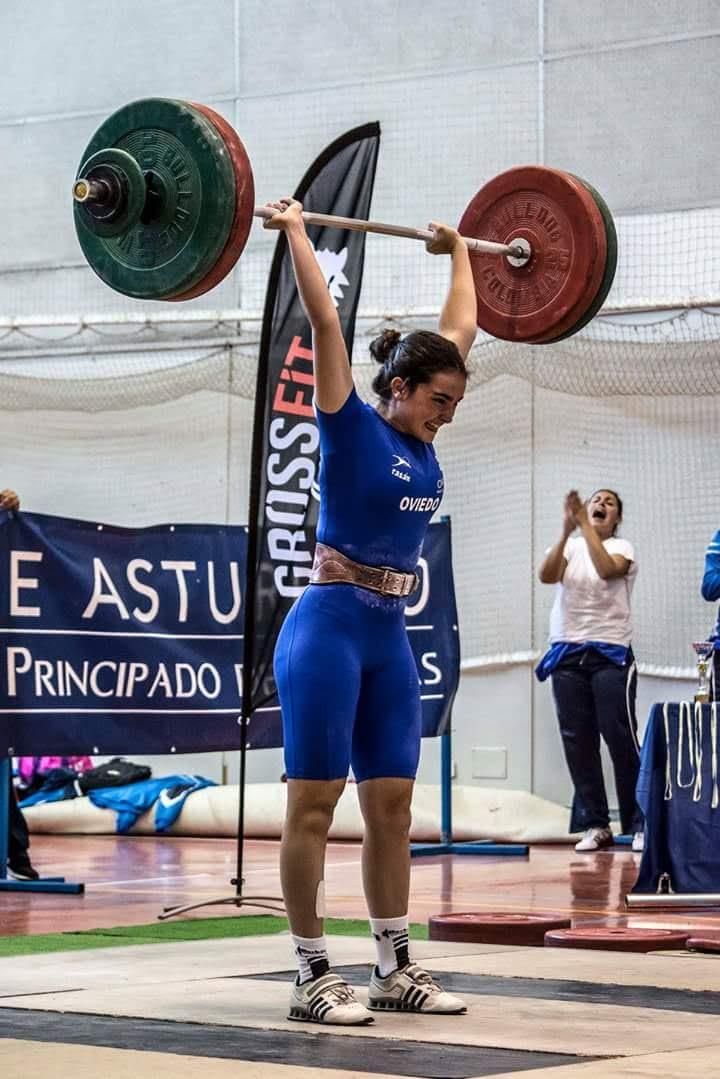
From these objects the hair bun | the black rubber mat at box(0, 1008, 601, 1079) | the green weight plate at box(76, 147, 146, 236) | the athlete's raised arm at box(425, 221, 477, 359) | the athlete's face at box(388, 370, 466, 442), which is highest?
the green weight plate at box(76, 147, 146, 236)

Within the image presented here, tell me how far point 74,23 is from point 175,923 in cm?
682

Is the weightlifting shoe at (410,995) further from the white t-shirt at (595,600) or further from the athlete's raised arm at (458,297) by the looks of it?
the white t-shirt at (595,600)

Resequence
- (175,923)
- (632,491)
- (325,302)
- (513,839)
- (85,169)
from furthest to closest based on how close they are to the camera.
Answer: (632,491), (513,839), (175,923), (85,169), (325,302)

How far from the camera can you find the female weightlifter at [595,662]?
26.8 feet

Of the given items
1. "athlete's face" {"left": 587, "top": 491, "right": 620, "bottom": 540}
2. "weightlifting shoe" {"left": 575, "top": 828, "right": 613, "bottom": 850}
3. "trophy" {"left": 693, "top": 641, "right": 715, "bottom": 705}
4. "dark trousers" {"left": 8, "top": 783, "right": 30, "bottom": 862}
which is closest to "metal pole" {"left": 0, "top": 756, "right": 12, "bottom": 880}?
"dark trousers" {"left": 8, "top": 783, "right": 30, "bottom": 862}

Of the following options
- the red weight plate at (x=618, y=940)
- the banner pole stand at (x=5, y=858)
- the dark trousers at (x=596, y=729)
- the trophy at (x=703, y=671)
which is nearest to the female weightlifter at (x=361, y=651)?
the red weight plate at (x=618, y=940)

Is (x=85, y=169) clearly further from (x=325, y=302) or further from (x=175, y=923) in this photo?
(x=175, y=923)

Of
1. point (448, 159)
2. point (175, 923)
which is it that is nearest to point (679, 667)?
point (448, 159)

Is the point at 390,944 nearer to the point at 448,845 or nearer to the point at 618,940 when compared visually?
→ the point at 618,940

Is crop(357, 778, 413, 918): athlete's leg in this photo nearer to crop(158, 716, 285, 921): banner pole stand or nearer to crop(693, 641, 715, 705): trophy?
crop(158, 716, 285, 921): banner pole stand

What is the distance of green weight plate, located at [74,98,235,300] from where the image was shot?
13.3 ft

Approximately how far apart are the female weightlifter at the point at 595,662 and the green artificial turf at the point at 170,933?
305 centimetres

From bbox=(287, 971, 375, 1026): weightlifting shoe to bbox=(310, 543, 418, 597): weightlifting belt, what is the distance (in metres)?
0.73

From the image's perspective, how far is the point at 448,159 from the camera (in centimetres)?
966
